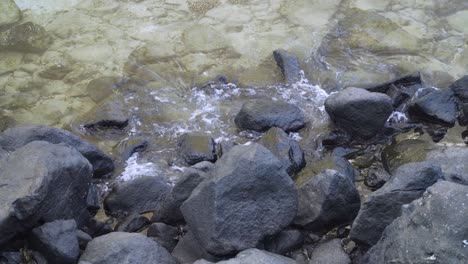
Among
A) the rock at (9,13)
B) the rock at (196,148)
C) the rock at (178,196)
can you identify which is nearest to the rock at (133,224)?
the rock at (178,196)

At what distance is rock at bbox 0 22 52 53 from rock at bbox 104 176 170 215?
2783 millimetres

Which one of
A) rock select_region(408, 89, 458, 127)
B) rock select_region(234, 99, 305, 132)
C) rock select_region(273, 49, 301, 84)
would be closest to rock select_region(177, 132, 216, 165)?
rock select_region(234, 99, 305, 132)

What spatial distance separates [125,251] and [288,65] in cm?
318

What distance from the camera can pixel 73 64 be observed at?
6.33 m

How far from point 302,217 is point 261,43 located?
9.90 feet

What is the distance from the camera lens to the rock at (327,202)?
3.99 metres

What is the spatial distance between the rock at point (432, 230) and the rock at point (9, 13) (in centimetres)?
573

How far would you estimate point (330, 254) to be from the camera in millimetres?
3865

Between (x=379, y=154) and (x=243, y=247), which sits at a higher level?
(x=243, y=247)

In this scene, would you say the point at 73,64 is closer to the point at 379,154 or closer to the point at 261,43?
the point at 261,43

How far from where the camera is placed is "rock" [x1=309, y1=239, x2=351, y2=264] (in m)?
3.79

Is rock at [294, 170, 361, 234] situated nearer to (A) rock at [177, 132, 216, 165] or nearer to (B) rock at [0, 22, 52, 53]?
(A) rock at [177, 132, 216, 165]

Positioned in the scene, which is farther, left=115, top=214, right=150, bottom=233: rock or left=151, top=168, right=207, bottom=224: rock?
left=115, top=214, right=150, bottom=233: rock

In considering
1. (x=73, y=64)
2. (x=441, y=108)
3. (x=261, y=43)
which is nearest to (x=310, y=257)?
(x=441, y=108)
